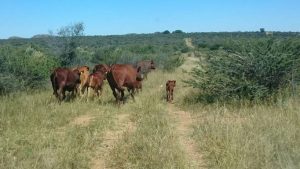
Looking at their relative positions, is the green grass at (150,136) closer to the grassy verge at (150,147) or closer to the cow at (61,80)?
the grassy verge at (150,147)

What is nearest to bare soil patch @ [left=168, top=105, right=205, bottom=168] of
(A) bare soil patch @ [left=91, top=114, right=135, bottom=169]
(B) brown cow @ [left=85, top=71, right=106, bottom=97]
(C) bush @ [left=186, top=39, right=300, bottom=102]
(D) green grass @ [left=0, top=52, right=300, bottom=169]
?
(D) green grass @ [left=0, top=52, right=300, bottom=169]

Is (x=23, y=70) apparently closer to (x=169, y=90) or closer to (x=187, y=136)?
(x=169, y=90)

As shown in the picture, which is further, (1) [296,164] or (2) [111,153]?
(2) [111,153]

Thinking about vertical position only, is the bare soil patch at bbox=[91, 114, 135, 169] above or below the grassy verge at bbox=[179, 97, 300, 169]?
below

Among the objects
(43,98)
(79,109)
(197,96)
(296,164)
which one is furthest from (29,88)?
(296,164)

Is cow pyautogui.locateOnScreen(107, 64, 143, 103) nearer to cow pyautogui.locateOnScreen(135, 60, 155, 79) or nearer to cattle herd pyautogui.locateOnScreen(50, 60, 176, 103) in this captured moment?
cattle herd pyautogui.locateOnScreen(50, 60, 176, 103)

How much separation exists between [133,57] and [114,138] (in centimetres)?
2327

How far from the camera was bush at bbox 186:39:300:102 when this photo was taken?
563 inches

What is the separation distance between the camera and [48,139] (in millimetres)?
9820

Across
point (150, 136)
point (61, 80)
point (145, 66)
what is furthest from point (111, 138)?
point (145, 66)

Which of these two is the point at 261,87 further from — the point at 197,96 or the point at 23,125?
the point at 23,125

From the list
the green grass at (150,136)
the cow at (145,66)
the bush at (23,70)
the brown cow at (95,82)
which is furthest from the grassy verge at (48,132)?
the cow at (145,66)

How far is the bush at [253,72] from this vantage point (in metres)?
14.3

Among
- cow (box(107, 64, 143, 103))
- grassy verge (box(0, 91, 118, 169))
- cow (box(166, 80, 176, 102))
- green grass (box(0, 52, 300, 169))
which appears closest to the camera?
green grass (box(0, 52, 300, 169))
